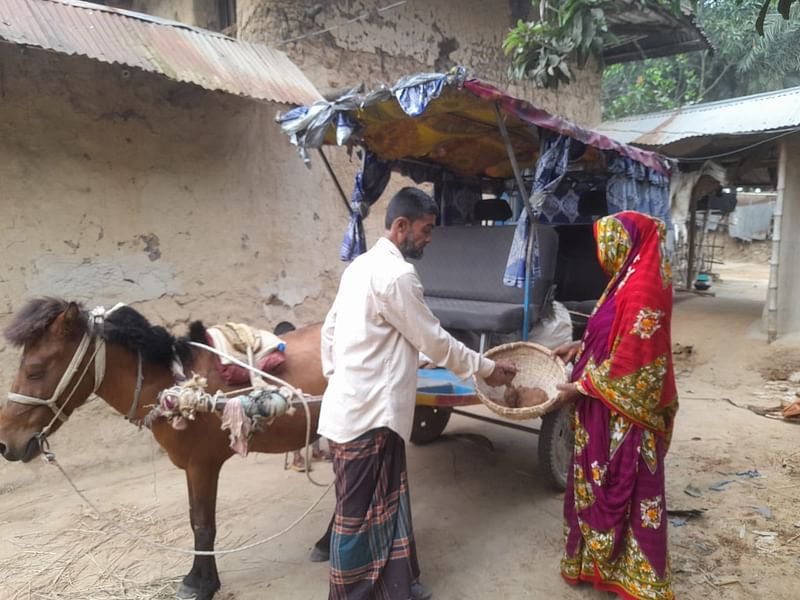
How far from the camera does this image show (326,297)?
6605 mm

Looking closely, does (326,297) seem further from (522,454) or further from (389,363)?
(389,363)

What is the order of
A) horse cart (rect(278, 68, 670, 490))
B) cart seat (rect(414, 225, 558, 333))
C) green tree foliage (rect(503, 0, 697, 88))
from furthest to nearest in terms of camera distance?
green tree foliage (rect(503, 0, 697, 88)), cart seat (rect(414, 225, 558, 333)), horse cart (rect(278, 68, 670, 490))

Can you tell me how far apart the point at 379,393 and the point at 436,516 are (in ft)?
6.36

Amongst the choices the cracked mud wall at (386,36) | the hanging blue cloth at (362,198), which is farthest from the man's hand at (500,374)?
the cracked mud wall at (386,36)

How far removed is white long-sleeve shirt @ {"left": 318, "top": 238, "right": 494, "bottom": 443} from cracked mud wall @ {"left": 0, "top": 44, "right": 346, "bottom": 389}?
11.4 ft

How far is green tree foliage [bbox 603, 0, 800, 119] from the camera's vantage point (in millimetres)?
18391

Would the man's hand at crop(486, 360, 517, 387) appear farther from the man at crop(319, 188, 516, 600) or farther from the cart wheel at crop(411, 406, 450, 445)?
the cart wheel at crop(411, 406, 450, 445)

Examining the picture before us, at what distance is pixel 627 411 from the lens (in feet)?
8.66

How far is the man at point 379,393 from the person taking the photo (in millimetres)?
2395

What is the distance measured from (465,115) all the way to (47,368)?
3.27 metres

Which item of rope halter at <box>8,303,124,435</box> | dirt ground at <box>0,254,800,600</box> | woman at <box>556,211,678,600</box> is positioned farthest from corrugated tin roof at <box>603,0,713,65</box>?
rope halter at <box>8,303,124,435</box>

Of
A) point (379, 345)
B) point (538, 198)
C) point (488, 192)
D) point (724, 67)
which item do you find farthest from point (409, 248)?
point (724, 67)

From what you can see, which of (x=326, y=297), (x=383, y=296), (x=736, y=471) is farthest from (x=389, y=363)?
(x=326, y=297)

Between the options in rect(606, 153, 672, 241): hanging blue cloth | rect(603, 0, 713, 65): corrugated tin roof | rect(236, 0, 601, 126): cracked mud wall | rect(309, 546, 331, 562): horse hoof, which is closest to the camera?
rect(309, 546, 331, 562): horse hoof
